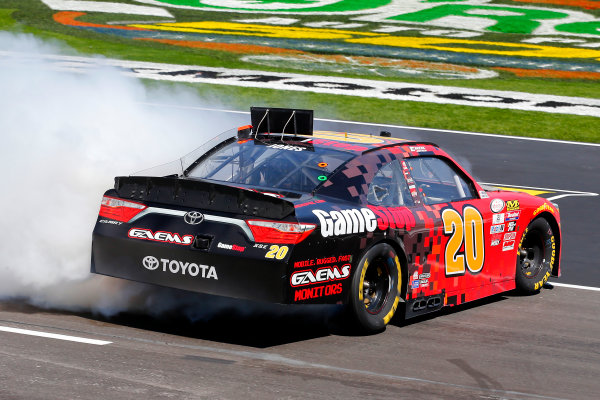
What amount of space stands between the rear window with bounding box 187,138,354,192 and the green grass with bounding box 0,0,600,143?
1346 centimetres

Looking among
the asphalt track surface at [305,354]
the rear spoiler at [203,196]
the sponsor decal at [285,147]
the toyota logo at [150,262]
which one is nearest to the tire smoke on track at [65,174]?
the asphalt track surface at [305,354]

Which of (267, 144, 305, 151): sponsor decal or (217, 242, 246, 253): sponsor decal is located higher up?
(267, 144, 305, 151): sponsor decal

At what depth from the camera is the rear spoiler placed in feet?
22.1

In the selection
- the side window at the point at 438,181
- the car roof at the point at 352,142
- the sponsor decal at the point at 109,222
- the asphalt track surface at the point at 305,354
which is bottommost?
the asphalt track surface at the point at 305,354

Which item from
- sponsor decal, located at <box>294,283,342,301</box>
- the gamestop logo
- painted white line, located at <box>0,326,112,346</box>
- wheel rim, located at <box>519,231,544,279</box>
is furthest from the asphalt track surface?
the gamestop logo

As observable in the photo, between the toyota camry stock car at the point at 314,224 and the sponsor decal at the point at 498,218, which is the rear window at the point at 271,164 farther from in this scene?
the sponsor decal at the point at 498,218

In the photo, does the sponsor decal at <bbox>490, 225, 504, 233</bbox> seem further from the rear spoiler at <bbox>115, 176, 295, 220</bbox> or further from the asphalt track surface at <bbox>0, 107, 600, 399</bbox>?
the rear spoiler at <bbox>115, 176, 295, 220</bbox>

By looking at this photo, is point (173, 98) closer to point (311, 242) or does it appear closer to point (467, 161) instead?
point (467, 161)

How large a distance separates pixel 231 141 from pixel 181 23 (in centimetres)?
3302

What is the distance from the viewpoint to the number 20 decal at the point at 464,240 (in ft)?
25.9

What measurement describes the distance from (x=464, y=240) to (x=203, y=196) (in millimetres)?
2236

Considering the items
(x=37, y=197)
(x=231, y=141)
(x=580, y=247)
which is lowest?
(x=580, y=247)

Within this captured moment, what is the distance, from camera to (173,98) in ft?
72.2

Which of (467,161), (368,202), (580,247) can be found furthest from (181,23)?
(368,202)
